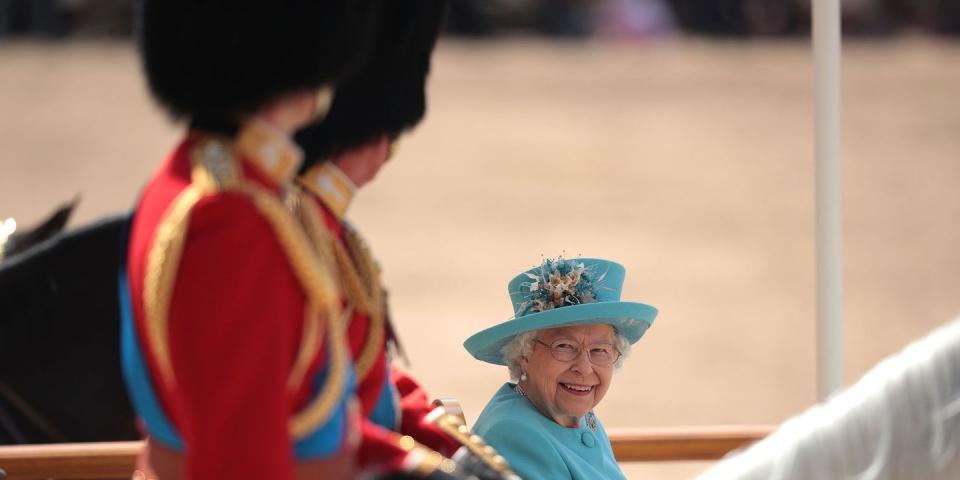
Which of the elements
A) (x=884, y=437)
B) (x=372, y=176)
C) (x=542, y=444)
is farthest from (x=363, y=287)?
(x=542, y=444)

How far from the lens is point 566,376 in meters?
2.62

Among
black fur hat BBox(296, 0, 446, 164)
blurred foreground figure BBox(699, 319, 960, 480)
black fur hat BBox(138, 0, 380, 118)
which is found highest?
black fur hat BBox(138, 0, 380, 118)

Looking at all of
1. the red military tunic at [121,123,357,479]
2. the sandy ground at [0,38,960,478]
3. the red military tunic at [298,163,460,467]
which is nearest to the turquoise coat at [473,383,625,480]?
the red military tunic at [298,163,460,467]

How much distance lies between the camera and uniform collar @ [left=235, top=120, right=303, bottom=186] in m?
1.61

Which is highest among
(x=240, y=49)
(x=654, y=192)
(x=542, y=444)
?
(x=240, y=49)

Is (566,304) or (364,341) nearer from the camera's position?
(364,341)

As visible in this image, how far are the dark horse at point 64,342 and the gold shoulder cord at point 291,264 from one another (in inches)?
49.7

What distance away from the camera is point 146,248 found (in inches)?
62.1

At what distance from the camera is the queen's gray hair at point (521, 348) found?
2.69 metres

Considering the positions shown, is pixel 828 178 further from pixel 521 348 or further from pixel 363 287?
pixel 363 287

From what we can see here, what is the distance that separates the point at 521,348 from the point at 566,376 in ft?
0.37

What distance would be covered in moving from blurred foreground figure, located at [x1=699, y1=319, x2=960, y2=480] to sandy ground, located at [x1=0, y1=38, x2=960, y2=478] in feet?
12.3

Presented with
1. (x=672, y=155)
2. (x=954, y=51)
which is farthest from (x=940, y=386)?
(x=954, y=51)

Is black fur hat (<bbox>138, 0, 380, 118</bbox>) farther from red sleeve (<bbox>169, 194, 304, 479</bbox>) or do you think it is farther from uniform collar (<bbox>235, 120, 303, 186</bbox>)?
red sleeve (<bbox>169, 194, 304, 479</bbox>)
